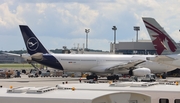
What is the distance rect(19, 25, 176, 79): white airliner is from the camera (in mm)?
49250

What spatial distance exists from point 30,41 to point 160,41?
19262mm

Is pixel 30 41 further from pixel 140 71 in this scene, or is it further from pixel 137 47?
pixel 137 47

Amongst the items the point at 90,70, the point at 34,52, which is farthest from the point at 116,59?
the point at 34,52

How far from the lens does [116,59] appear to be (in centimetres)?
5166

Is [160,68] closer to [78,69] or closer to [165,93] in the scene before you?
[78,69]

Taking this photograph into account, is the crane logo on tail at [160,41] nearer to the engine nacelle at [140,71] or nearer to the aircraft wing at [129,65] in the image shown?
the engine nacelle at [140,71]

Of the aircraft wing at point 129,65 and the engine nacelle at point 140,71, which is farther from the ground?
the aircraft wing at point 129,65

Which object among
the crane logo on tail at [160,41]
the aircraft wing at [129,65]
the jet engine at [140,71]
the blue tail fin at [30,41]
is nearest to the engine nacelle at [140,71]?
the jet engine at [140,71]

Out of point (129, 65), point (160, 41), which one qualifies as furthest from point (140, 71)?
point (160, 41)

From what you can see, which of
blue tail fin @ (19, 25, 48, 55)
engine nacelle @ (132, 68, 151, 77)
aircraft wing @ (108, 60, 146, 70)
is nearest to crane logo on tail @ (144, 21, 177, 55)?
engine nacelle @ (132, 68, 151, 77)

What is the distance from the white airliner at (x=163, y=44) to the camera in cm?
3647

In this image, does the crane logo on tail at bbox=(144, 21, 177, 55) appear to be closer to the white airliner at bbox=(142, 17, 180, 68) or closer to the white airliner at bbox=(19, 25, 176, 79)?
the white airliner at bbox=(142, 17, 180, 68)

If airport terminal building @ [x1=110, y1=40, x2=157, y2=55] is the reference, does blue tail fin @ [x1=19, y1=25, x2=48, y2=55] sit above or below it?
below

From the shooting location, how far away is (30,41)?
50312mm
